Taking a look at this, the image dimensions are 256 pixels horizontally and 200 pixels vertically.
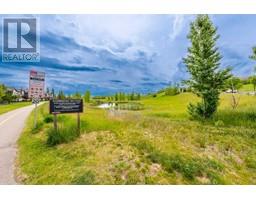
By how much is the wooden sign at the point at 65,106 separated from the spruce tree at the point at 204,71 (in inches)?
164

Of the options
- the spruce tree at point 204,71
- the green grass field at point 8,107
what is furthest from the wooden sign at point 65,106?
the green grass field at point 8,107

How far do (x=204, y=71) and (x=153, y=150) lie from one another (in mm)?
4622

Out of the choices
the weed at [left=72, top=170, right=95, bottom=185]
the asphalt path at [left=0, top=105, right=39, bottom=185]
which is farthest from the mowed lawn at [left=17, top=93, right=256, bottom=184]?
the asphalt path at [left=0, top=105, right=39, bottom=185]

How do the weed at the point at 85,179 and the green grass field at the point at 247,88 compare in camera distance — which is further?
the green grass field at the point at 247,88

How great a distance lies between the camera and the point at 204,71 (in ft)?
29.2

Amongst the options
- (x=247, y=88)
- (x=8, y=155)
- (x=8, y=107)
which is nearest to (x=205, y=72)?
(x=247, y=88)

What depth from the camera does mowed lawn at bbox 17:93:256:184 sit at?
4484mm

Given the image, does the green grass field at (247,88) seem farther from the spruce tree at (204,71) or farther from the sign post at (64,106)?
the sign post at (64,106)

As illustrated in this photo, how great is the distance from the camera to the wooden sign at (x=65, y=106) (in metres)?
6.40

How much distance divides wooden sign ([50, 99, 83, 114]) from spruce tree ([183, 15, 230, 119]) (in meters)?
4.16

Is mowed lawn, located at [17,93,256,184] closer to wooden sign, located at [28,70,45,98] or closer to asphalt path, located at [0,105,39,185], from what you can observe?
asphalt path, located at [0,105,39,185]
